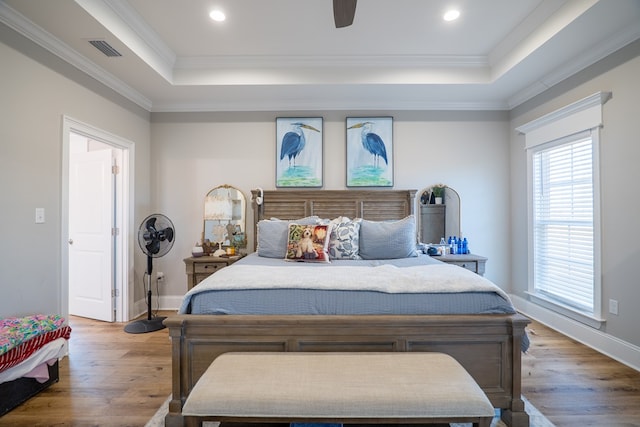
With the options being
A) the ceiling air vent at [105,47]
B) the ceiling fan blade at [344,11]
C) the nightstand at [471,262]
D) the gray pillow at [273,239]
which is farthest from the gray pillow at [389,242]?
the ceiling air vent at [105,47]

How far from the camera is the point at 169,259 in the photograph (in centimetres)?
399

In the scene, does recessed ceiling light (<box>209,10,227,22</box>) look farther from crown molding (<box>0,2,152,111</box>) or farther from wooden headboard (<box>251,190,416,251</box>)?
wooden headboard (<box>251,190,416,251</box>)

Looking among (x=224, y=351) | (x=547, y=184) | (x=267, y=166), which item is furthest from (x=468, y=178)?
(x=224, y=351)

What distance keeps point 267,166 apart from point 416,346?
113 inches

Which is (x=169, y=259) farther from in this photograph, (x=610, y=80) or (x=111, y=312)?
(x=610, y=80)

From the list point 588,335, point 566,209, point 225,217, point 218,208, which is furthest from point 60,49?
point 588,335

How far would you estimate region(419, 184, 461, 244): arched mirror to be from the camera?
3.94 m

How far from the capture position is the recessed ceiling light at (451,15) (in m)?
2.65

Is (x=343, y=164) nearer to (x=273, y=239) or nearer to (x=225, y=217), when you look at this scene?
(x=273, y=239)

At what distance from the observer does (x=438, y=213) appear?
3.96 meters

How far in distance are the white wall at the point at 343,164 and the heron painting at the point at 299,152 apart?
99mm

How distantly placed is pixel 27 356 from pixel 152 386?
763mm

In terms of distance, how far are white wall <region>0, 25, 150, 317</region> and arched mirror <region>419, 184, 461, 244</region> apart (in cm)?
372

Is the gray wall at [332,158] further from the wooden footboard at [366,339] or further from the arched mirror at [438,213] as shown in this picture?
the wooden footboard at [366,339]
